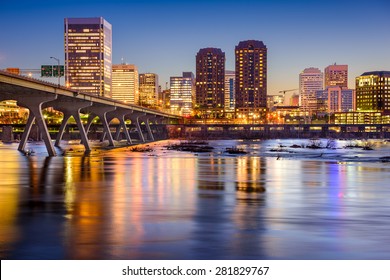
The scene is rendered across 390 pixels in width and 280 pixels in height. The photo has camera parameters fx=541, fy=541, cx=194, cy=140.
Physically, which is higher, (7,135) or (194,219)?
(7,135)

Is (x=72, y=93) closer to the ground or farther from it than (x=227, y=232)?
farther from it

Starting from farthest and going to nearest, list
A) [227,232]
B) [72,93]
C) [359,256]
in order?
[72,93] < [227,232] < [359,256]

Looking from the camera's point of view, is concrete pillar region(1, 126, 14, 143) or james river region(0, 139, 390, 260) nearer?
james river region(0, 139, 390, 260)

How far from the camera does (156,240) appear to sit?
16.9m

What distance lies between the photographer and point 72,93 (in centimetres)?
8638

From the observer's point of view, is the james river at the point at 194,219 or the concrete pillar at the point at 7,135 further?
the concrete pillar at the point at 7,135

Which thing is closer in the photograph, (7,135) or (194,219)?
(194,219)

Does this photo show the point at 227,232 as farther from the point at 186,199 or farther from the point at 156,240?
the point at 186,199

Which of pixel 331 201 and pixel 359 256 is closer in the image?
pixel 359 256
